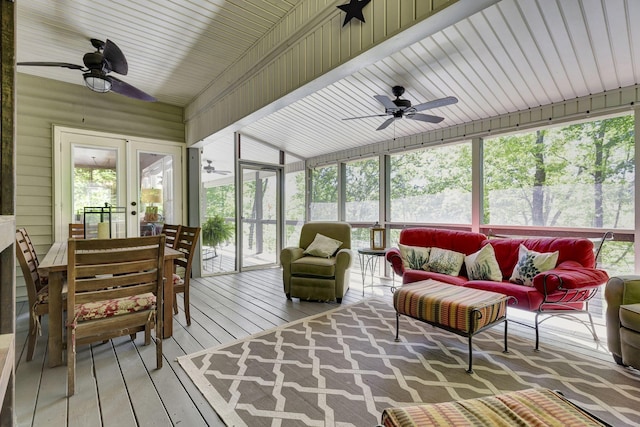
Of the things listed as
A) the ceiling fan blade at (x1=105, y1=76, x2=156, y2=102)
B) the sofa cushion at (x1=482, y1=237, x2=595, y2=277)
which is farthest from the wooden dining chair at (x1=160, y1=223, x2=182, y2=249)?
the sofa cushion at (x1=482, y1=237, x2=595, y2=277)

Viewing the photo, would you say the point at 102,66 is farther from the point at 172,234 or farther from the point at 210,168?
the point at 210,168

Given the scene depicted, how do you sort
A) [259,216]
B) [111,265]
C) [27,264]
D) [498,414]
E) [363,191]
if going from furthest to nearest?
[259,216], [363,191], [27,264], [111,265], [498,414]

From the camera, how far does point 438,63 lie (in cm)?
310

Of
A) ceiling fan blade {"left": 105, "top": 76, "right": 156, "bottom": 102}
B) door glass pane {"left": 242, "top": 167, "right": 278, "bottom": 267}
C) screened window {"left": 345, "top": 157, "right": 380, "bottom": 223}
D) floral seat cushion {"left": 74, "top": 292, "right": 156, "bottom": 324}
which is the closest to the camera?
floral seat cushion {"left": 74, "top": 292, "right": 156, "bottom": 324}

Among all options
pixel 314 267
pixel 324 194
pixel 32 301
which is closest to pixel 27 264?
pixel 32 301

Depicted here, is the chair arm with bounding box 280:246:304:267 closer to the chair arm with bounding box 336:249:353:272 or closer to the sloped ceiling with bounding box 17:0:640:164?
the chair arm with bounding box 336:249:353:272

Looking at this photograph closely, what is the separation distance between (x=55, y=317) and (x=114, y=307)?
501 millimetres

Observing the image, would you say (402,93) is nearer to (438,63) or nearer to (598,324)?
(438,63)

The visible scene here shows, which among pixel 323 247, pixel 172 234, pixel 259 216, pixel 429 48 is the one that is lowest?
pixel 323 247

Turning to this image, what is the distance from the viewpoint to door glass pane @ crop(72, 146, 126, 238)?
13.7 feet

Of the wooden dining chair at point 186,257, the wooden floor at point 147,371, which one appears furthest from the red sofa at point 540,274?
the wooden dining chair at point 186,257

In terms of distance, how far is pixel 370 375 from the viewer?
211 centimetres

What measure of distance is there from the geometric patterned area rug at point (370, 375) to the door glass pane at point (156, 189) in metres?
3.10

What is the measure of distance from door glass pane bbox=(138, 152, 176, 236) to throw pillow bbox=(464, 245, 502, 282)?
4478mm
